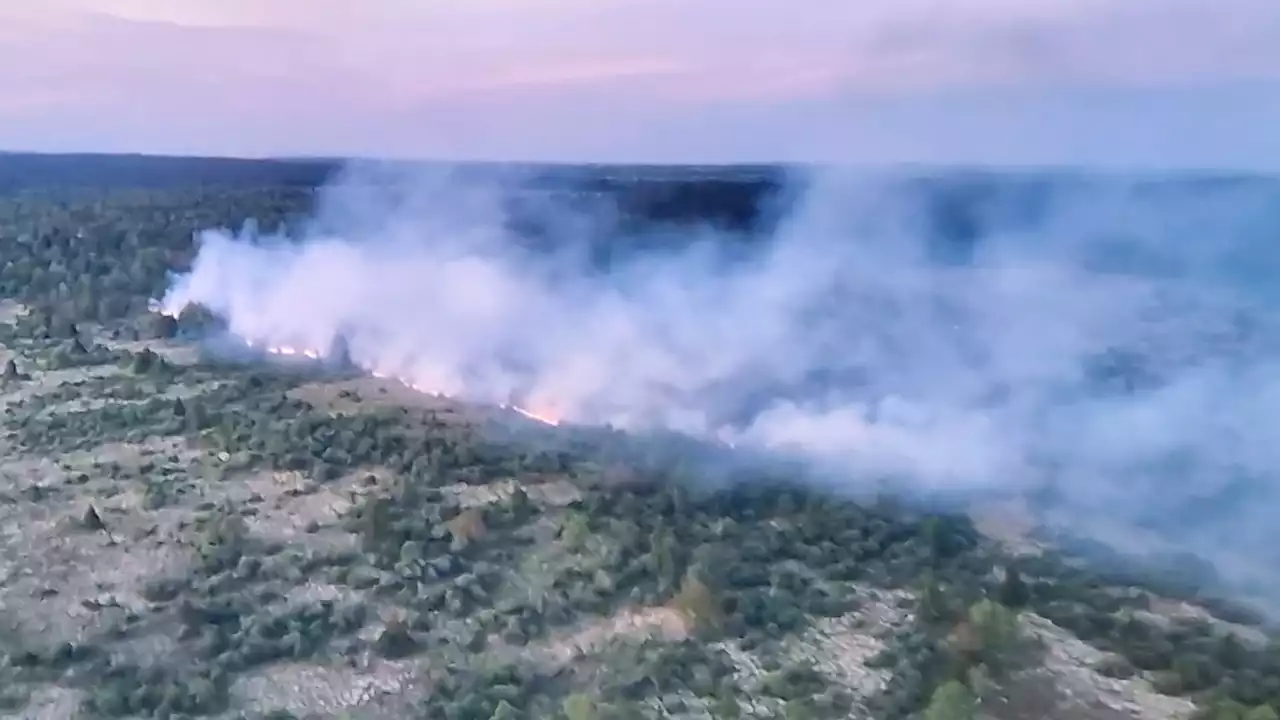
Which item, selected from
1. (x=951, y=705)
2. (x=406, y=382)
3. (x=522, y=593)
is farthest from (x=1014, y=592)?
(x=406, y=382)

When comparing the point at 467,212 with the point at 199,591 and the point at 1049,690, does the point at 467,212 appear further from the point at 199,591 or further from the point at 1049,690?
the point at 1049,690

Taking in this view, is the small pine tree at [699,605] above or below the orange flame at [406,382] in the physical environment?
above

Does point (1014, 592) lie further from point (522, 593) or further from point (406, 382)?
point (406, 382)

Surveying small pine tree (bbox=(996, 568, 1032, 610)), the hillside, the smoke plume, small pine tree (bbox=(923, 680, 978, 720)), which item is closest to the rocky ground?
the hillside

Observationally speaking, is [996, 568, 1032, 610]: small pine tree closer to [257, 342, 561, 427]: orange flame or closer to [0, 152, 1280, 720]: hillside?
[0, 152, 1280, 720]: hillside

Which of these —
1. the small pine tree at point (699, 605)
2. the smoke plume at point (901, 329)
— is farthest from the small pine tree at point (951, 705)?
the smoke plume at point (901, 329)

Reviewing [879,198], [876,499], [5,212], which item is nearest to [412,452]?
[876,499]

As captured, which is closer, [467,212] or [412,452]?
[412,452]

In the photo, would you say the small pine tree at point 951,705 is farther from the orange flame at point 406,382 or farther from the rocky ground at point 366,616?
the orange flame at point 406,382
